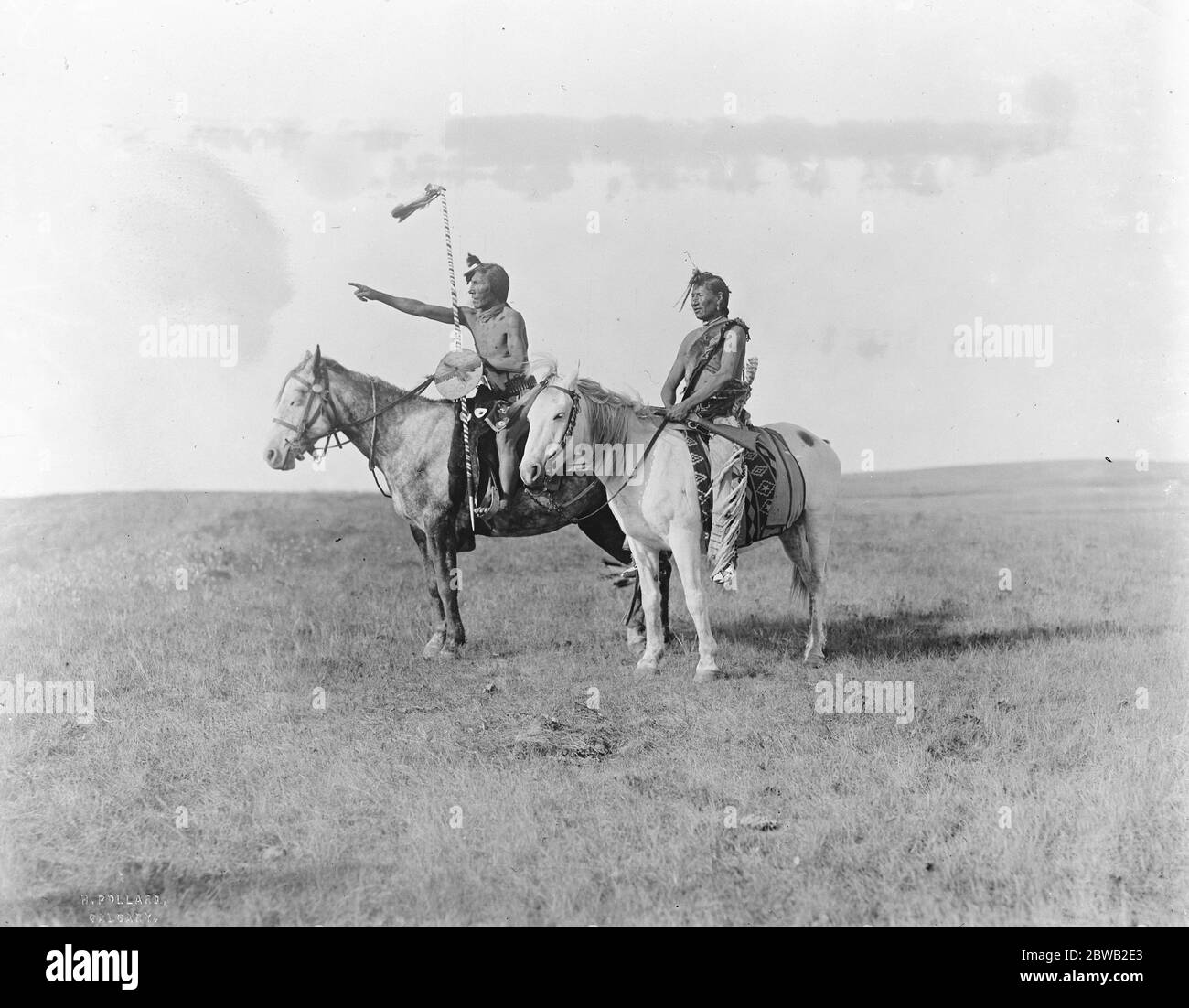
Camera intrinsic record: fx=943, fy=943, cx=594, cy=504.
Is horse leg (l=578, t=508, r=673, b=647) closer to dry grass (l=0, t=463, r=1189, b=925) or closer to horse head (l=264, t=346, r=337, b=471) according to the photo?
dry grass (l=0, t=463, r=1189, b=925)

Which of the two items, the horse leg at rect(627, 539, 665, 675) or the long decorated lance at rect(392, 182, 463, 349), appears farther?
the long decorated lance at rect(392, 182, 463, 349)

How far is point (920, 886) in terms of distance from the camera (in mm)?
5133

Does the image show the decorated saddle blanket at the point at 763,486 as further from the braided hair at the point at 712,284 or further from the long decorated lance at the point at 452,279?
the long decorated lance at the point at 452,279

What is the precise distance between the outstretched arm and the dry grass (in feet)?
9.98

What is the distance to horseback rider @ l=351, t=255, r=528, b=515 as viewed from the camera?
857cm

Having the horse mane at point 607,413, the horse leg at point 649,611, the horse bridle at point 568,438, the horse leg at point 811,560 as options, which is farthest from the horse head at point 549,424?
the horse leg at point 811,560

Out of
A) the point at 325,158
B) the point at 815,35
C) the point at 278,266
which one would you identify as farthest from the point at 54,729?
the point at 815,35

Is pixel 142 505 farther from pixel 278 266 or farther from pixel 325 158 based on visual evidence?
pixel 325 158

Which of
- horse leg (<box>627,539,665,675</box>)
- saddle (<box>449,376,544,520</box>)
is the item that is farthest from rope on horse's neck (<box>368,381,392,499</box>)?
horse leg (<box>627,539,665,675</box>)

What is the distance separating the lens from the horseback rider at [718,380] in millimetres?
8055

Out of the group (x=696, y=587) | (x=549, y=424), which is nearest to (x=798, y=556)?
(x=696, y=587)

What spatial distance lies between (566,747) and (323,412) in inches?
158

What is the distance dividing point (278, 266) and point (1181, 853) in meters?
8.58

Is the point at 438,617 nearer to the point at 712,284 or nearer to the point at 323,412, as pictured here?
the point at 323,412
